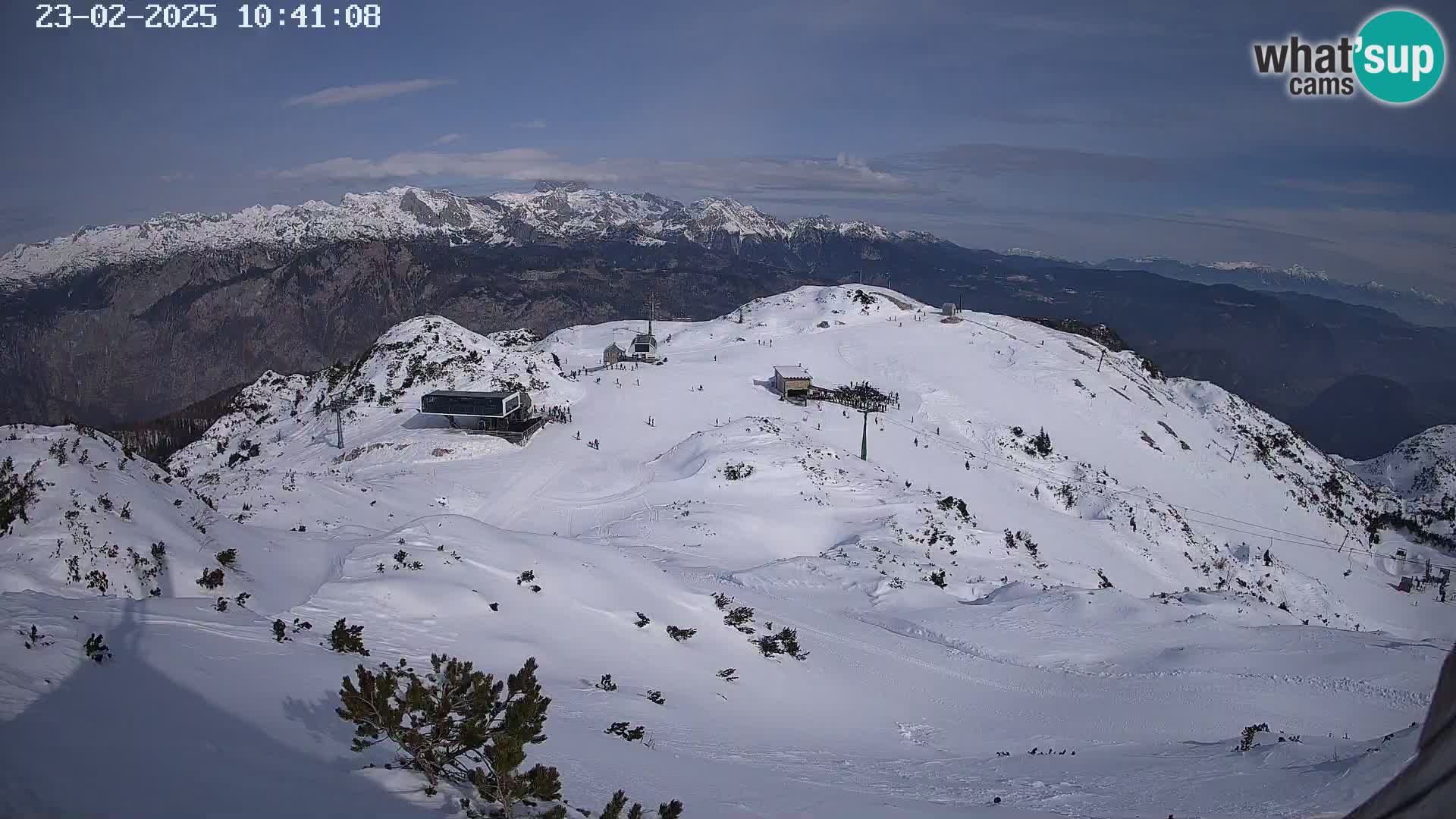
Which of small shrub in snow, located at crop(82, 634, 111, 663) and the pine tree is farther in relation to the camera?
the pine tree

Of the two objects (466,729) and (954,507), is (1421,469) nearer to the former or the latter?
(954,507)

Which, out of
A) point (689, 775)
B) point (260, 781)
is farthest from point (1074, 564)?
point (260, 781)

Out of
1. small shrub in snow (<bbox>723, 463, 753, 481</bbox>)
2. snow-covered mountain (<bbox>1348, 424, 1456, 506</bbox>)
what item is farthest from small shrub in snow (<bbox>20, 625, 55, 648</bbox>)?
snow-covered mountain (<bbox>1348, 424, 1456, 506</bbox>)

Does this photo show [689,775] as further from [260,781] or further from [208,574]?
[208,574]

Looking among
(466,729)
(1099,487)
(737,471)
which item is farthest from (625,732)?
(1099,487)

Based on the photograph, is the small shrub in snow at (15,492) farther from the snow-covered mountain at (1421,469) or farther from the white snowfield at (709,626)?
the snow-covered mountain at (1421,469)

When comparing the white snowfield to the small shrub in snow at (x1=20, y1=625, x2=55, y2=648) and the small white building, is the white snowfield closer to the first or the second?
the small shrub in snow at (x1=20, y1=625, x2=55, y2=648)

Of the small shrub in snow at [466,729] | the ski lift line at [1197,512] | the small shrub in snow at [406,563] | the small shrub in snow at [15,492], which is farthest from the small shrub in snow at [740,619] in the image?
the ski lift line at [1197,512]
